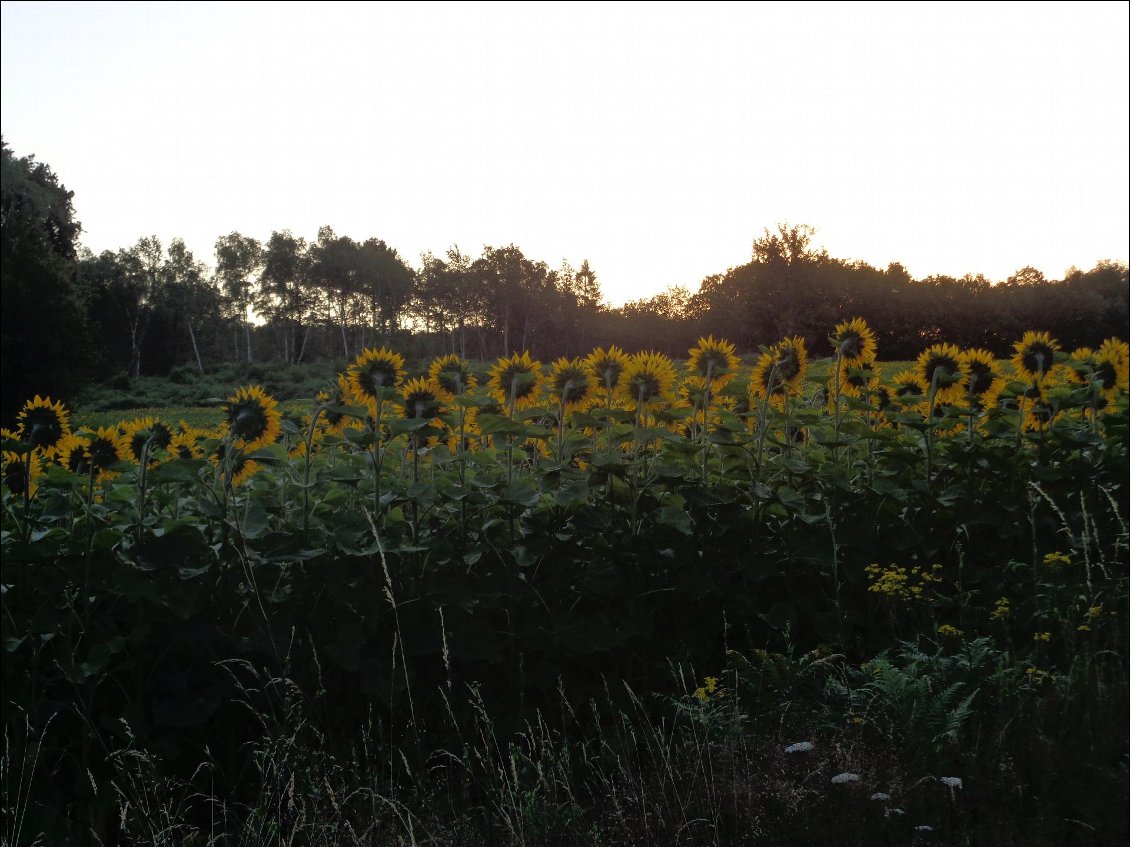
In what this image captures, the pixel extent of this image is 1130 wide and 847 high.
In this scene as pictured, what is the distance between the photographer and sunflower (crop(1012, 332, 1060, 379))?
517cm

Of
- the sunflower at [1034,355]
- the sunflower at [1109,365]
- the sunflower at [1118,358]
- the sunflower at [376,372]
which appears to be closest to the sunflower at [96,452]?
the sunflower at [376,372]

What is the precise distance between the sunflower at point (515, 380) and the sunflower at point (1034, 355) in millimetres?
2696

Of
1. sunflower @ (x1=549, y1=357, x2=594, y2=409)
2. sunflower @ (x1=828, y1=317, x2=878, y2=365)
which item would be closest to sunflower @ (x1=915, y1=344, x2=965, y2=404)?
sunflower @ (x1=828, y1=317, x2=878, y2=365)

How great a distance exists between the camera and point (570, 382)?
4102 millimetres

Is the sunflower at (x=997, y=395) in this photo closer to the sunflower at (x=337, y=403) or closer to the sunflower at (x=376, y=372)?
the sunflower at (x=376, y=372)

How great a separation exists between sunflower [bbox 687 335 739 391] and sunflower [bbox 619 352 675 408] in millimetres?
178

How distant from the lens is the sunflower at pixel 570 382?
13.4 feet

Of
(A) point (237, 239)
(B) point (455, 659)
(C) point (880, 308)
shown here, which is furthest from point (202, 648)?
A: (A) point (237, 239)

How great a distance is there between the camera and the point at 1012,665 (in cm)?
351

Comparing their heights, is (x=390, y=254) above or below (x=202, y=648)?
above

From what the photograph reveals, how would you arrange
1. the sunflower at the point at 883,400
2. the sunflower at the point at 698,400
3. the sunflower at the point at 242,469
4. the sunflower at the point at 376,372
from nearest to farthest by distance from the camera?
the sunflower at the point at 242,469
the sunflower at the point at 376,372
the sunflower at the point at 698,400
the sunflower at the point at 883,400

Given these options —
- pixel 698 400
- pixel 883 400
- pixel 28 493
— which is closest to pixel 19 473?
pixel 28 493

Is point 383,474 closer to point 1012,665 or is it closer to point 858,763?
point 858,763

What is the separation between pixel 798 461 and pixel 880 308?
12.2 m
